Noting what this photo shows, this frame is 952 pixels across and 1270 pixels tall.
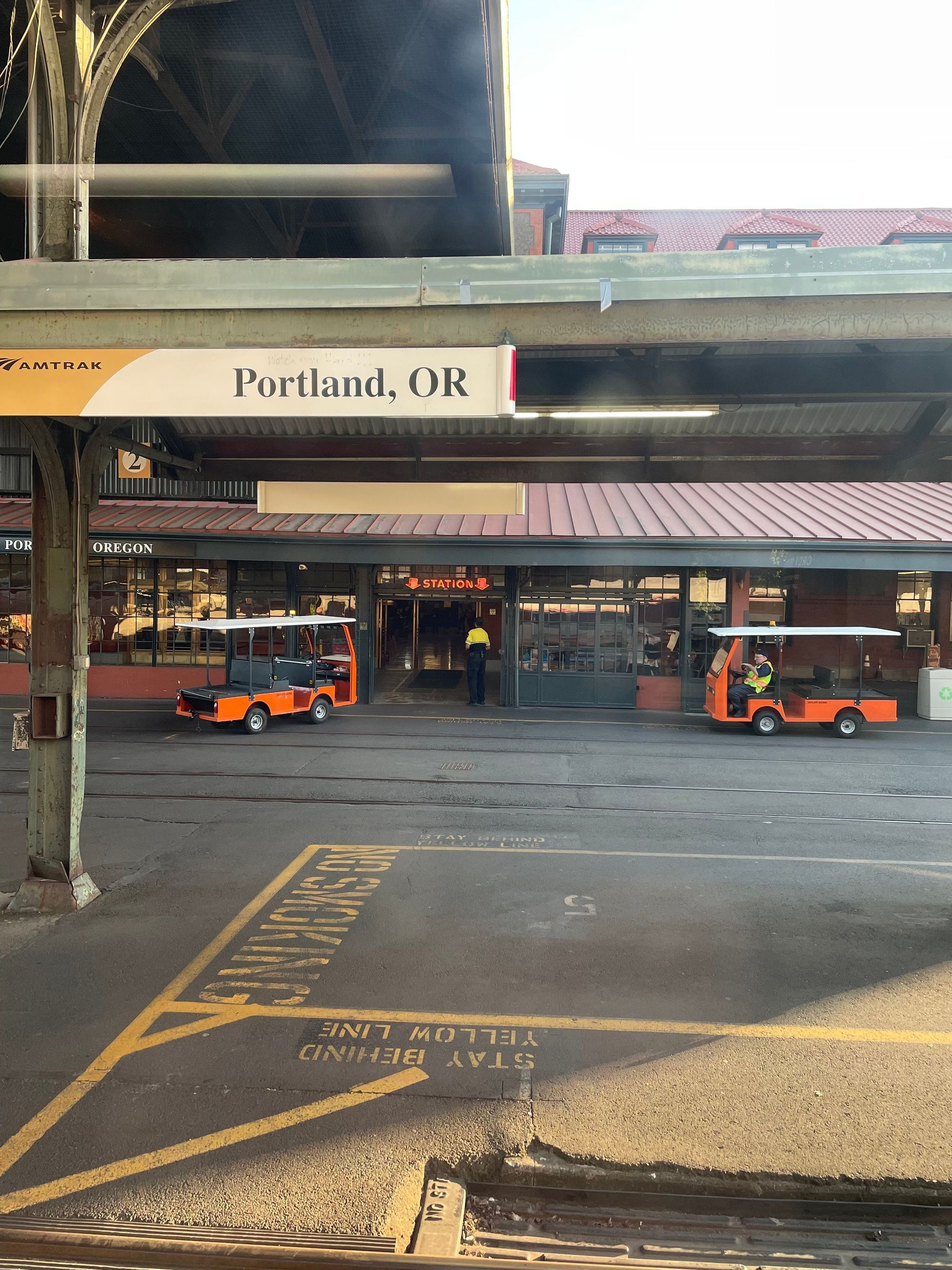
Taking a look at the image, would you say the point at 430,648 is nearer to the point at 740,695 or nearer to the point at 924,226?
the point at 740,695

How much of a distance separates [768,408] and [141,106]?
6464 mm

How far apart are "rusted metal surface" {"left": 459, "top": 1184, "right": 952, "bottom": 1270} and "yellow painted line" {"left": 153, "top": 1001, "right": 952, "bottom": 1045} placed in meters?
1.41

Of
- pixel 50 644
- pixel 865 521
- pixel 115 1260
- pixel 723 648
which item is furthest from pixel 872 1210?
pixel 865 521

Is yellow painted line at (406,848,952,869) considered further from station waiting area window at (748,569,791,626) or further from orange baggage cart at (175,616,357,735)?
station waiting area window at (748,569,791,626)

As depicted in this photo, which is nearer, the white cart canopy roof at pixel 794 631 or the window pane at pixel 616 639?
the white cart canopy roof at pixel 794 631

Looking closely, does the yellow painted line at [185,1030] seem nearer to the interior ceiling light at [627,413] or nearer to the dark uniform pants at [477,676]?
the interior ceiling light at [627,413]

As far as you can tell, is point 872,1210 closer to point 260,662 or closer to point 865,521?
point 260,662

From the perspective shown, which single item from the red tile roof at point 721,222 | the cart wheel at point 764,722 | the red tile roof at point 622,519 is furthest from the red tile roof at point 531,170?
the cart wheel at point 764,722

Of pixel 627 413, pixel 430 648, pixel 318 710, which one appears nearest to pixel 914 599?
pixel 318 710

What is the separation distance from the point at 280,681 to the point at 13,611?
863 centimetres

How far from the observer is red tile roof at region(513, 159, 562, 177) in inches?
882

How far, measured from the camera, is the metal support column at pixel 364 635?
19.8 meters

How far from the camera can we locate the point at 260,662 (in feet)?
56.7

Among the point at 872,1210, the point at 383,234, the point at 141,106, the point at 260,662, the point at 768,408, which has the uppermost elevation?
the point at 141,106
